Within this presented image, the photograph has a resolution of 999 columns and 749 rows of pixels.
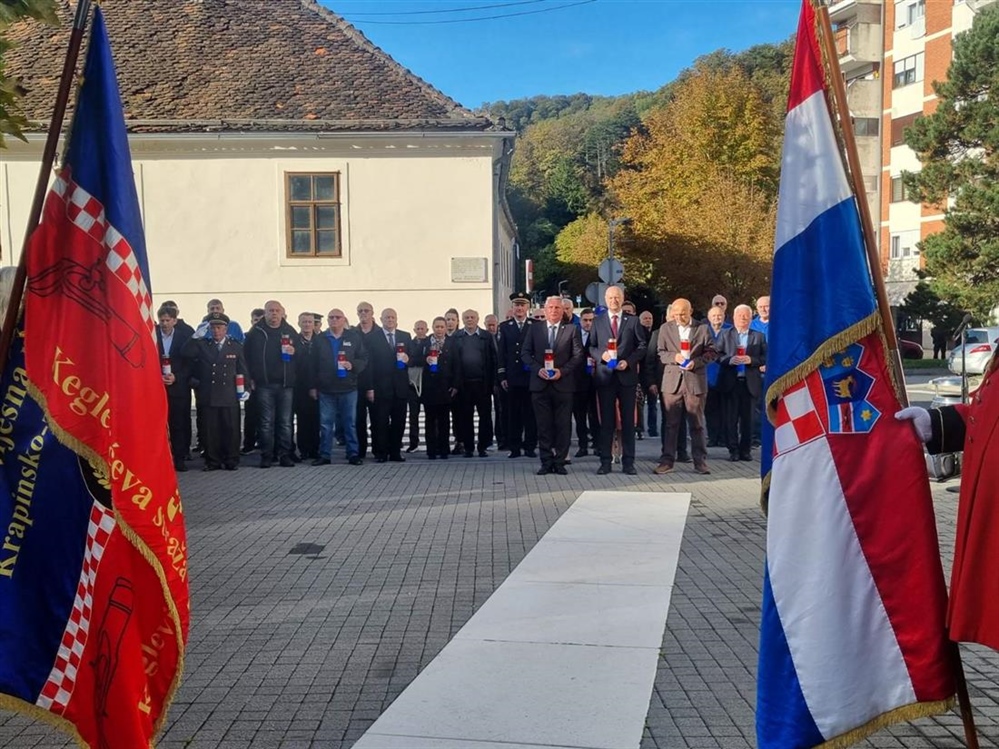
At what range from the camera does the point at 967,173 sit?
39.0 m

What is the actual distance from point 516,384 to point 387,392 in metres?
1.76

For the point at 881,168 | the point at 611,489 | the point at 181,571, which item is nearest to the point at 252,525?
the point at 611,489

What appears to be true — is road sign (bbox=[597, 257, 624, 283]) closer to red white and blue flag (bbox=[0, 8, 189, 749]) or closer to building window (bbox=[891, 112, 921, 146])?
red white and blue flag (bbox=[0, 8, 189, 749])

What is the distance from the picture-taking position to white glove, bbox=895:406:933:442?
3.53m

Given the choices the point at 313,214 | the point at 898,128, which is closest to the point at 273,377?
the point at 313,214

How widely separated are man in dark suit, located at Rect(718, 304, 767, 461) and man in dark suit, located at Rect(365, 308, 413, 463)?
167 inches

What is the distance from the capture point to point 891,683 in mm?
3518

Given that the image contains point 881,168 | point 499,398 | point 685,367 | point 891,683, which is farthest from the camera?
point 881,168

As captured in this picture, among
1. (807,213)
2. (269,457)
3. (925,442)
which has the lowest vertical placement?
(269,457)

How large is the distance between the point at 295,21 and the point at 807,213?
2295 centimetres

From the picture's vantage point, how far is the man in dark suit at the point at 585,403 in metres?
12.2

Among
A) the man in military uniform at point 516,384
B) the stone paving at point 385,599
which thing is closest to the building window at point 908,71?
the man in military uniform at point 516,384

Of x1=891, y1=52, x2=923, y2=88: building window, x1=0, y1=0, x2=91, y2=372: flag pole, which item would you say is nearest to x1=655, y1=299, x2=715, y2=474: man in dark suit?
x1=0, y1=0, x2=91, y2=372: flag pole

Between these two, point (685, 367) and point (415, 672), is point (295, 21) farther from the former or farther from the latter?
point (415, 672)
